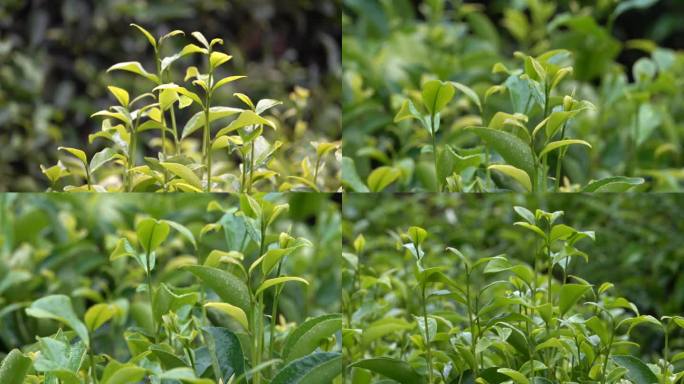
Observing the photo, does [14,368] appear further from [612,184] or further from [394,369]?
[612,184]

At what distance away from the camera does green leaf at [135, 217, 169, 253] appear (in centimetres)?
105

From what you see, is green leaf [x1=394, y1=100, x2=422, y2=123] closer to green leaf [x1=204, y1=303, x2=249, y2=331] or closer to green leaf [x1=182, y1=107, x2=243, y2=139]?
green leaf [x1=182, y1=107, x2=243, y2=139]

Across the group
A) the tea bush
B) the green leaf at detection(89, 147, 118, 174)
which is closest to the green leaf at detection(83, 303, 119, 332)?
the tea bush

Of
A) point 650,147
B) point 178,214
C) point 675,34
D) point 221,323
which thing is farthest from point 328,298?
point 675,34

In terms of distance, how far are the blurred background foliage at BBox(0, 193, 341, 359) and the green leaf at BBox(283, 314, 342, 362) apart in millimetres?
545

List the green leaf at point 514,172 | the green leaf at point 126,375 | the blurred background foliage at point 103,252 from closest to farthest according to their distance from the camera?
the green leaf at point 126,375
the green leaf at point 514,172
the blurred background foliage at point 103,252

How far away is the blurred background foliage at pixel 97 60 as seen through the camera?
3607 millimetres

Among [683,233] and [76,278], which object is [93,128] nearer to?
[76,278]

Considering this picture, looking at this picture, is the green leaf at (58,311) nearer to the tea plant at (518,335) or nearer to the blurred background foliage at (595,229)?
the tea plant at (518,335)

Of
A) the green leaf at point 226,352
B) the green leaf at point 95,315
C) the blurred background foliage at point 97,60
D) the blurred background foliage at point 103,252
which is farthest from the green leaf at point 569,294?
the blurred background foliage at point 97,60

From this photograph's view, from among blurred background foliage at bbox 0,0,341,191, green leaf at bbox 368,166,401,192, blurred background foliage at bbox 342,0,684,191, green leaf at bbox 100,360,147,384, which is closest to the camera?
green leaf at bbox 100,360,147,384

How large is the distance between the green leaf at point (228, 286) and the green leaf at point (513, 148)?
32 centimetres

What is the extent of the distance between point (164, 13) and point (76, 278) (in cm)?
208

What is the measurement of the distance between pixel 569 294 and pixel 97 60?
3.08 metres
